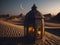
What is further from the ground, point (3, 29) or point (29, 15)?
point (29, 15)

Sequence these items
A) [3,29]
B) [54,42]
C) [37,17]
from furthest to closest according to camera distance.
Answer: [3,29]
[54,42]
[37,17]

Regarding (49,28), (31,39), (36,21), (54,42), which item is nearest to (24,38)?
(31,39)

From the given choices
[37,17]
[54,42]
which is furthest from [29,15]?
[54,42]

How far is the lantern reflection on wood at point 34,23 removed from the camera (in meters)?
3.65

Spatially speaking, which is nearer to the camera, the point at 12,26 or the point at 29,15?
the point at 29,15

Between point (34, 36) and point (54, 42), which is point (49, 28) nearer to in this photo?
point (54, 42)

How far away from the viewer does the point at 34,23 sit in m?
3.65

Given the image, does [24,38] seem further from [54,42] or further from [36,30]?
[54,42]

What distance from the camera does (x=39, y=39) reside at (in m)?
3.70

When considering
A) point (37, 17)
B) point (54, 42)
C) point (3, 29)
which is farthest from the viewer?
point (3, 29)

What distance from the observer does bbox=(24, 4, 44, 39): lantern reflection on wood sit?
3.65 m

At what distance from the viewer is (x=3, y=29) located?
4.55 m

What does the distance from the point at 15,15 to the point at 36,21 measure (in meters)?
1.14

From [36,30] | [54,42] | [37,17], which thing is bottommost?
[54,42]
